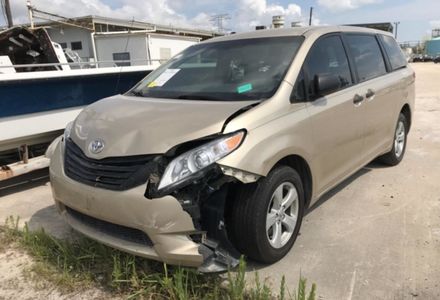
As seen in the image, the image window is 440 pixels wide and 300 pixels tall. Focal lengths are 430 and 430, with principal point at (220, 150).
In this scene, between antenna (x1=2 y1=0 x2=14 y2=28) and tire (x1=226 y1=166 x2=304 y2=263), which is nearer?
tire (x1=226 y1=166 x2=304 y2=263)

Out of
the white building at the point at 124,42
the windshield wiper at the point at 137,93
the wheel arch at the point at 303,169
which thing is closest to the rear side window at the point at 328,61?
the wheel arch at the point at 303,169

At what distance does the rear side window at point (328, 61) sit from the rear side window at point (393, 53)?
4.45 feet

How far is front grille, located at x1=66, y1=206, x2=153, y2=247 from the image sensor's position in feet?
9.17

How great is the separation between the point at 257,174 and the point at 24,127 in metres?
3.39

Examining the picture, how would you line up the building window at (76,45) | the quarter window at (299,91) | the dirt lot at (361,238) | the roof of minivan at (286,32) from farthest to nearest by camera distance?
the building window at (76,45) → the roof of minivan at (286,32) → the quarter window at (299,91) → the dirt lot at (361,238)

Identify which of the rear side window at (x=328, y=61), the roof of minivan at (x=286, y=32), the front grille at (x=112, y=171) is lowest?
the front grille at (x=112, y=171)

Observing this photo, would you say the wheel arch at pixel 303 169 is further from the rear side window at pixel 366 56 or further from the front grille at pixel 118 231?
the rear side window at pixel 366 56

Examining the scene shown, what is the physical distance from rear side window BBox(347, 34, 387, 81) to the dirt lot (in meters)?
1.27

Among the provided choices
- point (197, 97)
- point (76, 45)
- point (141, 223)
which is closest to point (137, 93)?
point (197, 97)

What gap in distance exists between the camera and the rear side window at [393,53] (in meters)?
5.21

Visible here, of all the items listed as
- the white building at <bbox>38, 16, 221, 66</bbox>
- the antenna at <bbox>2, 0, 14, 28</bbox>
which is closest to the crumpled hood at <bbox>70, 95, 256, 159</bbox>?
the white building at <bbox>38, 16, 221, 66</bbox>

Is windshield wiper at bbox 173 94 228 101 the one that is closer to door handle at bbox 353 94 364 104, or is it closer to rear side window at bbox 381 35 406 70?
door handle at bbox 353 94 364 104

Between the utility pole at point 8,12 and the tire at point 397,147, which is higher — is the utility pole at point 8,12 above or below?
above

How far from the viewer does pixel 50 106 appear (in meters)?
5.25
